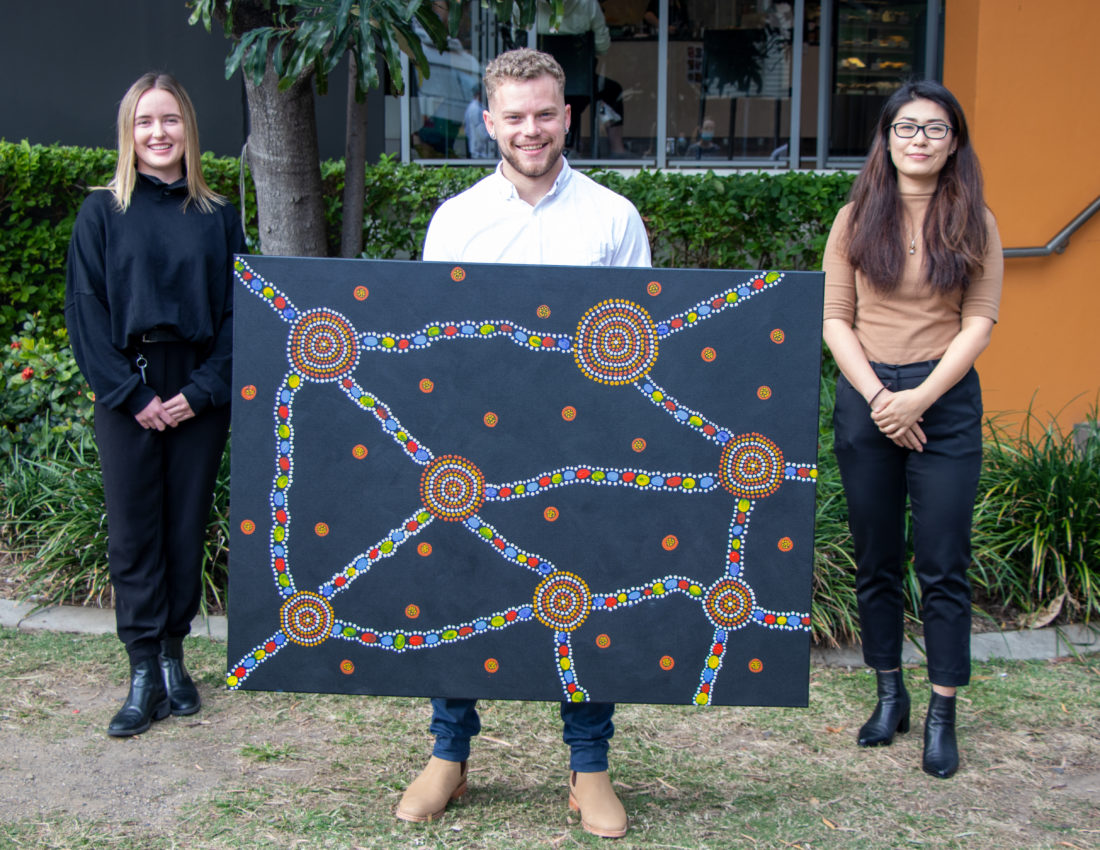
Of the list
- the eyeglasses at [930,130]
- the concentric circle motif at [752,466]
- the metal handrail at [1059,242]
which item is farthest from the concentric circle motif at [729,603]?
the metal handrail at [1059,242]

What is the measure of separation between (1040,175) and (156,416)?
479 cm

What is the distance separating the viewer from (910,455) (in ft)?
11.0

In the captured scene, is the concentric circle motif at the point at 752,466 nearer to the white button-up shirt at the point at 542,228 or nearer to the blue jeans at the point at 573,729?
the white button-up shirt at the point at 542,228

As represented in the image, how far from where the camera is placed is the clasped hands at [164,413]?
3.48m

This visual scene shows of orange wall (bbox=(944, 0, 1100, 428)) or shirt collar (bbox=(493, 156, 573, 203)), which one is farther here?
orange wall (bbox=(944, 0, 1100, 428))

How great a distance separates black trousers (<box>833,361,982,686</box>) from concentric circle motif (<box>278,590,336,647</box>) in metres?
1.73

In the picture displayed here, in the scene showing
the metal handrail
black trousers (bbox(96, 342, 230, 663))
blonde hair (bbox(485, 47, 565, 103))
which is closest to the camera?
blonde hair (bbox(485, 47, 565, 103))

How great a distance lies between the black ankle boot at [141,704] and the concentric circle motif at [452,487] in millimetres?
1637

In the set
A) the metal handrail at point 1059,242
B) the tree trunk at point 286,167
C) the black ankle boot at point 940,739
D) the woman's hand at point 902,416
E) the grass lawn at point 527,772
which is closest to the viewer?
the grass lawn at point 527,772

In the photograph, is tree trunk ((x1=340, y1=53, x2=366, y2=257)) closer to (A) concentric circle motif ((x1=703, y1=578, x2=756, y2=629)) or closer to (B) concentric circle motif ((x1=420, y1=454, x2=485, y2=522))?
(B) concentric circle motif ((x1=420, y1=454, x2=485, y2=522))

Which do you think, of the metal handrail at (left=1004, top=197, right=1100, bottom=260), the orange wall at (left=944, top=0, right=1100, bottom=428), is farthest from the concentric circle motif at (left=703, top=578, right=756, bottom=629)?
the metal handrail at (left=1004, top=197, right=1100, bottom=260)

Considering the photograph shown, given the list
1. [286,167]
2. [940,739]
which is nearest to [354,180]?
[286,167]

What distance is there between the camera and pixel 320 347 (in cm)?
255

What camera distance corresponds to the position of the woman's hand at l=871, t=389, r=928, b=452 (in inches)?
126
